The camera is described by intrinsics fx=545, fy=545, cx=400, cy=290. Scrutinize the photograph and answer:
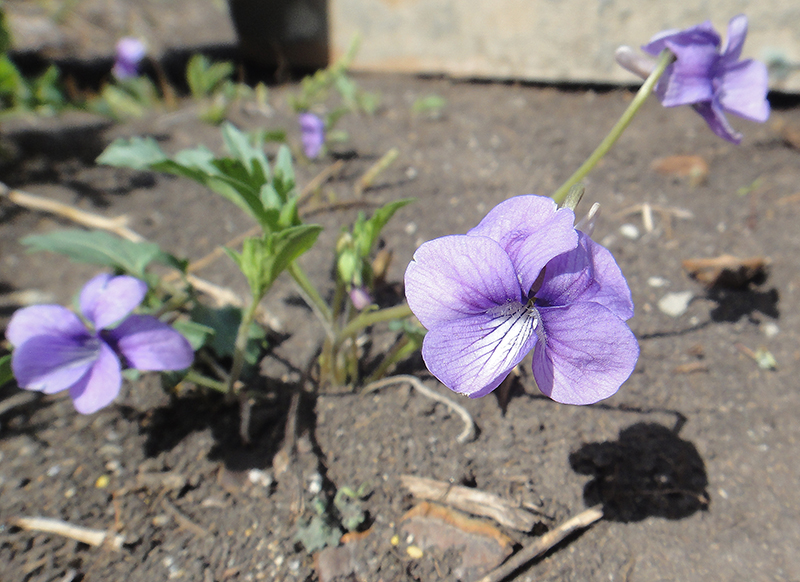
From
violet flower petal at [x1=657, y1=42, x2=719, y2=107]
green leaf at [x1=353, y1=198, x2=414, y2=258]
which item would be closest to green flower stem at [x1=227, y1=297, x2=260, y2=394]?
green leaf at [x1=353, y1=198, x2=414, y2=258]

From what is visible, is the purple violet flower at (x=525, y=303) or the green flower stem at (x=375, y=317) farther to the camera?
the green flower stem at (x=375, y=317)

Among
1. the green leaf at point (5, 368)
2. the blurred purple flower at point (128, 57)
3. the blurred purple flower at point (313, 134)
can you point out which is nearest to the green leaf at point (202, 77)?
the blurred purple flower at point (128, 57)

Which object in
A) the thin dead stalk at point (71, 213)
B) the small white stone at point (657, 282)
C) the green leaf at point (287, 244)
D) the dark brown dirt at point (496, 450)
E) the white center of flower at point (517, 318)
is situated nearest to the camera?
the white center of flower at point (517, 318)

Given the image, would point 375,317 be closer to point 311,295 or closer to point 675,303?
point 311,295

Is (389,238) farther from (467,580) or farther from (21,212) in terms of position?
(21,212)

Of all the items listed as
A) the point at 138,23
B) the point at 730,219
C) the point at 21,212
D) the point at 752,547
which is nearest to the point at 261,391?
the point at 752,547

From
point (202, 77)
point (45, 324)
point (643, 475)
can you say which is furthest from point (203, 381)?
point (202, 77)

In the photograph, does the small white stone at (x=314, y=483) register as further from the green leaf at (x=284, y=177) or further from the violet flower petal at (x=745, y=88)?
the violet flower petal at (x=745, y=88)
